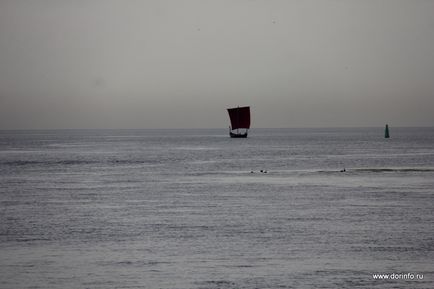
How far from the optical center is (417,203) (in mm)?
47688

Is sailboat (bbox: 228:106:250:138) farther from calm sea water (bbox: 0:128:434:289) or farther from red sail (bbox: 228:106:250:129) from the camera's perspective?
calm sea water (bbox: 0:128:434:289)

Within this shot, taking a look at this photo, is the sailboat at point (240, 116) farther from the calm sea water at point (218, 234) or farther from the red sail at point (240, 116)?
the calm sea water at point (218, 234)

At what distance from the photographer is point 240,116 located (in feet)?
594

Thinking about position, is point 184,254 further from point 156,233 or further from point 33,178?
point 33,178

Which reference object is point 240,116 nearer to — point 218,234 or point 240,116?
point 240,116

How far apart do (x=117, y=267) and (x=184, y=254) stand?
3.02 meters

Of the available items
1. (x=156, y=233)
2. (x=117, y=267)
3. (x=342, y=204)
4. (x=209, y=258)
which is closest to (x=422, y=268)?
(x=209, y=258)

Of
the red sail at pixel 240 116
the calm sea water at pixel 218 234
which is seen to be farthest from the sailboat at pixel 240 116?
the calm sea water at pixel 218 234

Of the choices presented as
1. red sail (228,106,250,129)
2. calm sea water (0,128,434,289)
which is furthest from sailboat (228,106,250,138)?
calm sea water (0,128,434,289)

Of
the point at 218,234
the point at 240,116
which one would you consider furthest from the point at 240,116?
the point at 218,234

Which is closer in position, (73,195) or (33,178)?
(73,195)

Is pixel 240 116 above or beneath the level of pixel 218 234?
above

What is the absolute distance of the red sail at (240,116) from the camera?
17738 cm

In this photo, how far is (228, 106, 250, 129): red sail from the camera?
582 ft
